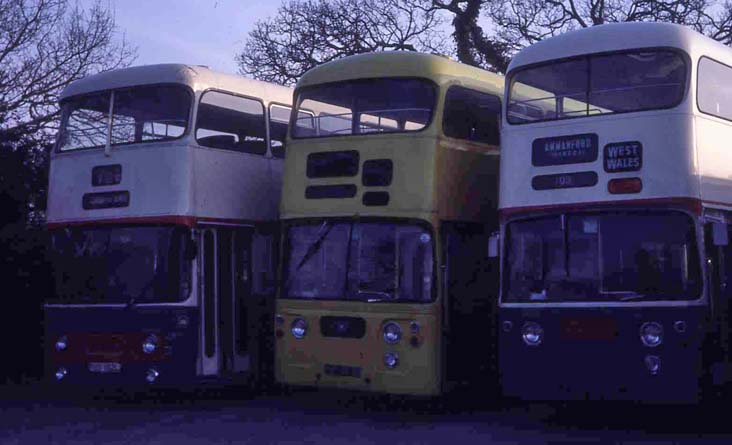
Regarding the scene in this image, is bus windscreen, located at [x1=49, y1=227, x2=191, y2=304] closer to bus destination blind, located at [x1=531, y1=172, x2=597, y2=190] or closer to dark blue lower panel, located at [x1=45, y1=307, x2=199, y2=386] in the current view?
dark blue lower panel, located at [x1=45, y1=307, x2=199, y2=386]

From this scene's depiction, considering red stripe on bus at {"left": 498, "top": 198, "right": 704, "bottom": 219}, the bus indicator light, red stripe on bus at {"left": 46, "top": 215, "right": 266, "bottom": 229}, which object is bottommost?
red stripe on bus at {"left": 498, "top": 198, "right": 704, "bottom": 219}

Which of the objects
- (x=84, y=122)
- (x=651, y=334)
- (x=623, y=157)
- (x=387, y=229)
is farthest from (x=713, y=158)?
(x=84, y=122)

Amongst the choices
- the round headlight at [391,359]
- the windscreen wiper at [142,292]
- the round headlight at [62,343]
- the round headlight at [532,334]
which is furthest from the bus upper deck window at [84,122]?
the round headlight at [532,334]

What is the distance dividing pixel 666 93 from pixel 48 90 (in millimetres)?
16450

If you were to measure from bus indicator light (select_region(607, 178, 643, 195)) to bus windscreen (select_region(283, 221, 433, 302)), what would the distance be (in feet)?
7.94

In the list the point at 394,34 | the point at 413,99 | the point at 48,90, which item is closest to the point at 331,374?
the point at 413,99

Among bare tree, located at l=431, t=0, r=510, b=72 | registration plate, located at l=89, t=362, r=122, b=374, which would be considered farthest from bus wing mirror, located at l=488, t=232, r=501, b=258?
bare tree, located at l=431, t=0, r=510, b=72

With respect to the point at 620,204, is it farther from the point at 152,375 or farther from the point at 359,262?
the point at 152,375

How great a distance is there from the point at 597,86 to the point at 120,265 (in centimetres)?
654

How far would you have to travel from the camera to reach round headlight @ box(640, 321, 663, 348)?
39.5 feet

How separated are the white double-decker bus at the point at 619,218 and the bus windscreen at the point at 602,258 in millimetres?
13

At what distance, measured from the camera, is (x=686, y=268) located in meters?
12.0

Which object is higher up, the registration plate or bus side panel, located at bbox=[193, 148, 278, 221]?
bus side panel, located at bbox=[193, 148, 278, 221]

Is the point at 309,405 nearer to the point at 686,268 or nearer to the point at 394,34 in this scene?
the point at 686,268
